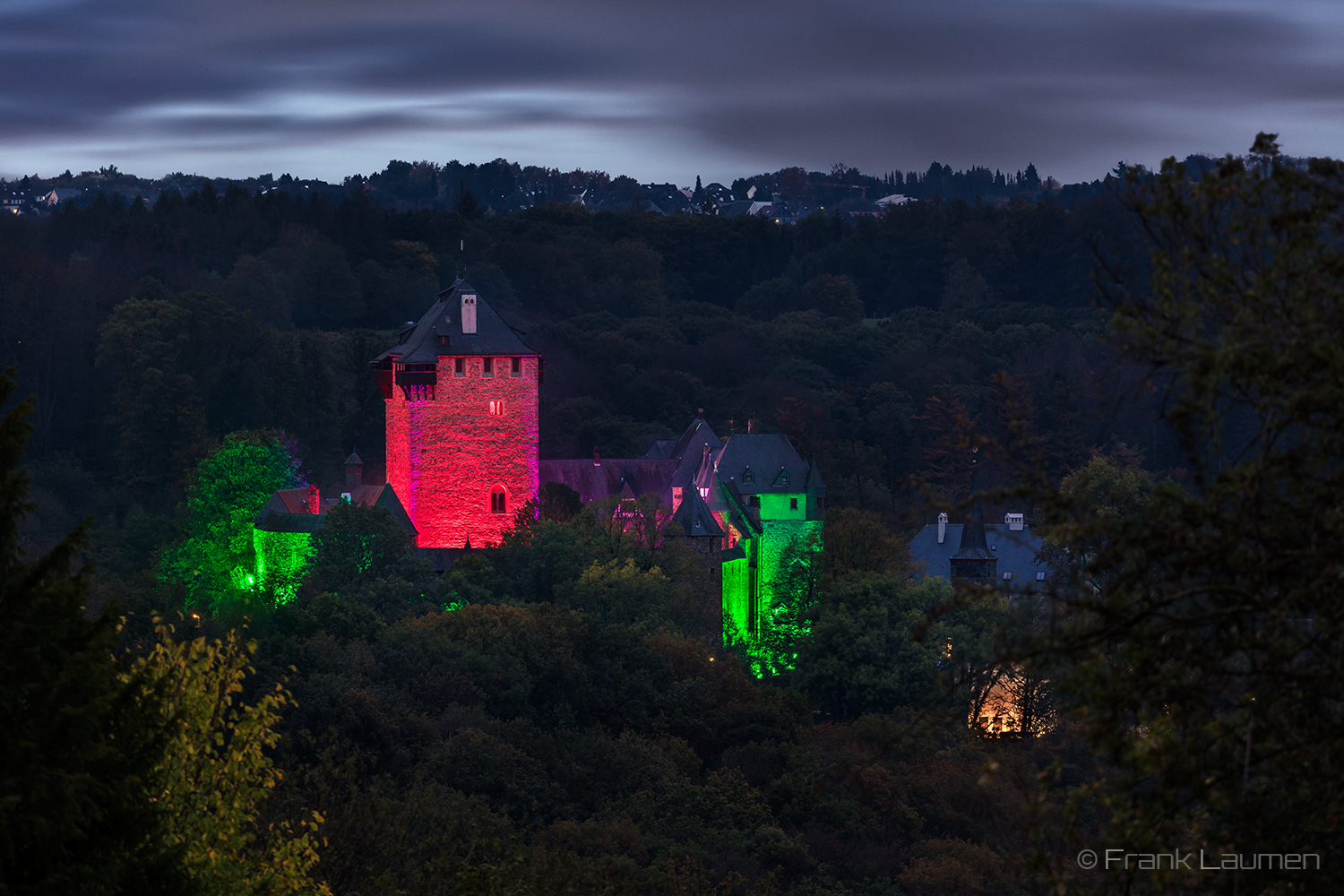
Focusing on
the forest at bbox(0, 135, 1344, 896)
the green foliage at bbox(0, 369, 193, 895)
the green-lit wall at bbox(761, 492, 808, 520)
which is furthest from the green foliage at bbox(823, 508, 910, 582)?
the green foliage at bbox(0, 369, 193, 895)

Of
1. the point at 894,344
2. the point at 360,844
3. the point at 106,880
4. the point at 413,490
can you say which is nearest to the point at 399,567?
the point at 413,490

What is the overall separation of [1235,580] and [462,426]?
53.4 m

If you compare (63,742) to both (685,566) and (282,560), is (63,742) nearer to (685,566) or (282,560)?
(282,560)

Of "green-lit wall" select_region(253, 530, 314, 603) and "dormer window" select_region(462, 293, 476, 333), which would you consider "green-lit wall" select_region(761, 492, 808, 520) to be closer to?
"dormer window" select_region(462, 293, 476, 333)

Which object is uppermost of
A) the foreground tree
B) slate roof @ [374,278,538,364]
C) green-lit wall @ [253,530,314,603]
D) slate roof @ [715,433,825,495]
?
slate roof @ [374,278,538,364]

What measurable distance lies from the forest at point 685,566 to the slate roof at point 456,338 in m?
6.76

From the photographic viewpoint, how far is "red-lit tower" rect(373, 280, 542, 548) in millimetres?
60094

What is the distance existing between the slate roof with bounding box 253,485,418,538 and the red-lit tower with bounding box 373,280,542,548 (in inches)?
32.0

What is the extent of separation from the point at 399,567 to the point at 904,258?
8987 cm

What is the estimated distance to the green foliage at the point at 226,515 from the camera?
60.2m

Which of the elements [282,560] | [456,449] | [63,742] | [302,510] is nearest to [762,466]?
[456,449]

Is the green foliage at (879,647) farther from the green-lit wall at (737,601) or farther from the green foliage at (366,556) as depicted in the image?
the green foliage at (366,556)

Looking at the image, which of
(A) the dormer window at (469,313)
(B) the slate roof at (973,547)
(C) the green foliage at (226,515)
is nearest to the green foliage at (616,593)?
(A) the dormer window at (469,313)

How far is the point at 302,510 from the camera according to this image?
2324 inches
